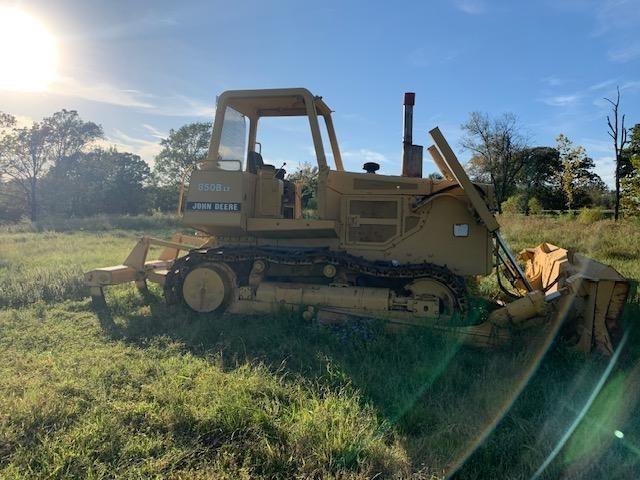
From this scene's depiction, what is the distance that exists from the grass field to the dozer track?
2.23 feet

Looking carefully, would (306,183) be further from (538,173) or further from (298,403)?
(538,173)

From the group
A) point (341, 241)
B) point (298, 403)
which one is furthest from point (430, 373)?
point (341, 241)

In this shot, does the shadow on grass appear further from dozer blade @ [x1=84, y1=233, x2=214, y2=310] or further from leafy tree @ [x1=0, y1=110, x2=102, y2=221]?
leafy tree @ [x1=0, y1=110, x2=102, y2=221]

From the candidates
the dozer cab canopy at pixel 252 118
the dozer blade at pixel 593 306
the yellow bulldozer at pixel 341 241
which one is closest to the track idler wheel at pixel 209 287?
the yellow bulldozer at pixel 341 241

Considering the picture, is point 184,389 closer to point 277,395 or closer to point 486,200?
point 277,395

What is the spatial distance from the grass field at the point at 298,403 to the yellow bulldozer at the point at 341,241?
0.44m

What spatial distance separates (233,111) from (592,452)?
5965 millimetres

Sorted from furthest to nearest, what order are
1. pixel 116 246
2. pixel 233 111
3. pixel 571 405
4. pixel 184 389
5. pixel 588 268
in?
pixel 116 246, pixel 233 111, pixel 588 268, pixel 184 389, pixel 571 405

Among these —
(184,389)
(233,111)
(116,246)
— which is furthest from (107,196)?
(184,389)

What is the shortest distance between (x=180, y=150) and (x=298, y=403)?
4689cm

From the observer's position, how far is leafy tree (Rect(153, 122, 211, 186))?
155 feet

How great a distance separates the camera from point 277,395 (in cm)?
405

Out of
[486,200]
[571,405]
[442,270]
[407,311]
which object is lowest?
[571,405]

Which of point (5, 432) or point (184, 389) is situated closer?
point (5, 432)
